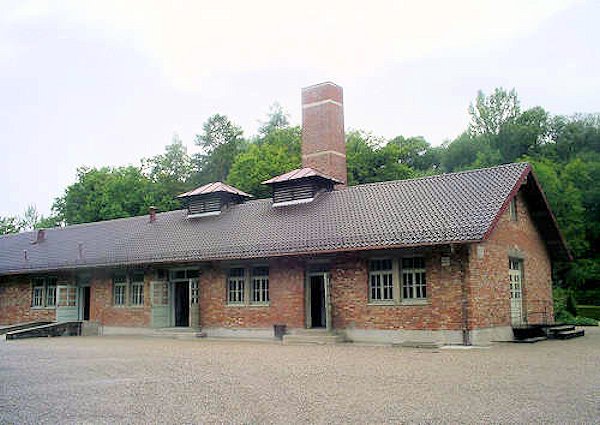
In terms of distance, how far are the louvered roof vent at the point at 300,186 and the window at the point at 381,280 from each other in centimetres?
534

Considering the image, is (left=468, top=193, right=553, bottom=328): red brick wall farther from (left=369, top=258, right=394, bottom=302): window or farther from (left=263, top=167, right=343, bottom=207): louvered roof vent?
(left=263, top=167, right=343, bottom=207): louvered roof vent

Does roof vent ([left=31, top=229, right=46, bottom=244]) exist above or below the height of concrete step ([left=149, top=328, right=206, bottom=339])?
above

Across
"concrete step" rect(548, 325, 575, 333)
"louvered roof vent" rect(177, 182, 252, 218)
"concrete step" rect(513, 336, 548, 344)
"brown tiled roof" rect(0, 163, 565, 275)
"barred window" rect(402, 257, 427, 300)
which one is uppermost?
"louvered roof vent" rect(177, 182, 252, 218)

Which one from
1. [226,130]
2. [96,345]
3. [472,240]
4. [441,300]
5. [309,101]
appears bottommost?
[96,345]

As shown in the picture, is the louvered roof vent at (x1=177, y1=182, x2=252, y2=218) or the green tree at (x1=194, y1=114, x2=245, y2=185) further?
the green tree at (x1=194, y1=114, x2=245, y2=185)

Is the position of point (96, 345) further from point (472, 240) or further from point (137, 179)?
point (137, 179)

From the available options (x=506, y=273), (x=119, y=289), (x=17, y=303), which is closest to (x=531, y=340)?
(x=506, y=273)

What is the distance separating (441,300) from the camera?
53.8 ft

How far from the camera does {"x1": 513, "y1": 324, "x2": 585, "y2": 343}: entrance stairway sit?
57.9 ft

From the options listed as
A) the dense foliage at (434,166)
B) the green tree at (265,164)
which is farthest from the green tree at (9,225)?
the green tree at (265,164)

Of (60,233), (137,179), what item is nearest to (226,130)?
(137,179)

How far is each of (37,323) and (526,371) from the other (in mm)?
20716

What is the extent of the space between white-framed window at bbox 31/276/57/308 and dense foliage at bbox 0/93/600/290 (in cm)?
1921

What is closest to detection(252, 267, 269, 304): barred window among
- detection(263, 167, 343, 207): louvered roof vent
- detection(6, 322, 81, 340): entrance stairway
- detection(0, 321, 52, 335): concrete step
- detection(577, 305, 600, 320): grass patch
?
detection(263, 167, 343, 207): louvered roof vent
